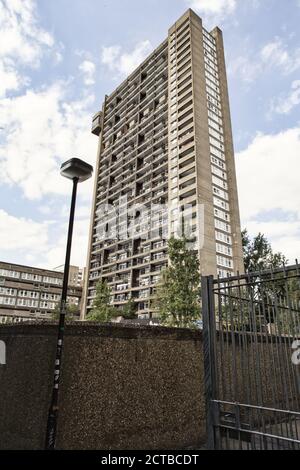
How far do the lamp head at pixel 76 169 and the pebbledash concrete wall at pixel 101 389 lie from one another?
2265 mm

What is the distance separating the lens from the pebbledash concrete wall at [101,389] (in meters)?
3.83

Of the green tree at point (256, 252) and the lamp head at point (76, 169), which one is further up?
the green tree at point (256, 252)

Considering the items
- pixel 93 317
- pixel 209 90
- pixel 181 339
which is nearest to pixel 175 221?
pixel 93 317

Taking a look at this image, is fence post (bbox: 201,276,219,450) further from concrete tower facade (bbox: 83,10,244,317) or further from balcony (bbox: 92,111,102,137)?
balcony (bbox: 92,111,102,137)

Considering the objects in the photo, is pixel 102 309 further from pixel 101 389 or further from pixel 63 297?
pixel 63 297

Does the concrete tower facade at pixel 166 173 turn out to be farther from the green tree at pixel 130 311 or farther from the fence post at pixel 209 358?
the fence post at pixel 209 358

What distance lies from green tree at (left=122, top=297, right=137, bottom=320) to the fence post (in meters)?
44.2

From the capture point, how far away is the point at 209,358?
3.93 meters

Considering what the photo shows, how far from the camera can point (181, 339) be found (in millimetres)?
5055

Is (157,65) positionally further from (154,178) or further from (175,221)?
(175,221)

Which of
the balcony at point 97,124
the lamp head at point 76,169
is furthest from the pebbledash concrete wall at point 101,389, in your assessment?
the balcony at point 97,124

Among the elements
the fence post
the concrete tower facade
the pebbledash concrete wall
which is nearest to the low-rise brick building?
the concrete tower facade

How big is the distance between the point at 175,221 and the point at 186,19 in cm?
3894

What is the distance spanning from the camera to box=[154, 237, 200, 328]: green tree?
87.8ft
